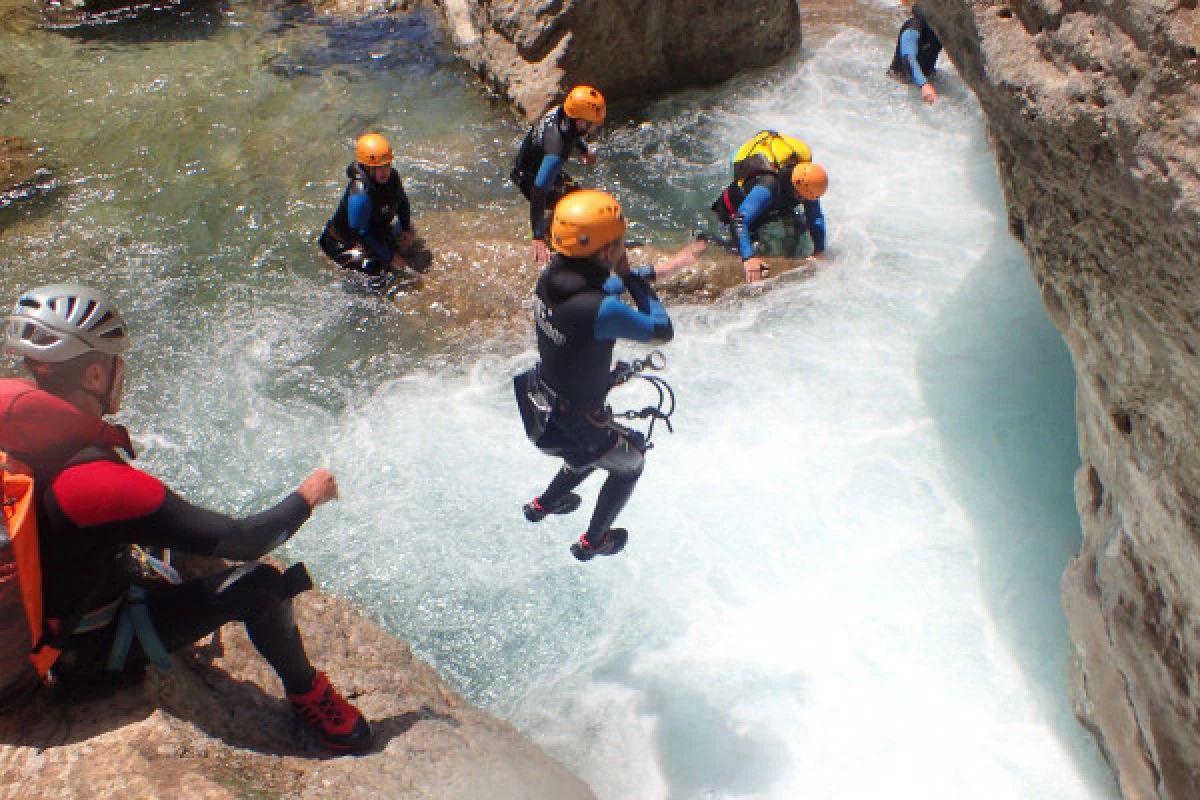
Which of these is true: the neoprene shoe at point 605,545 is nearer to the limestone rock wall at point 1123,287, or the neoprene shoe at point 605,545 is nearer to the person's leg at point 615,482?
the person's leg at point 615,482

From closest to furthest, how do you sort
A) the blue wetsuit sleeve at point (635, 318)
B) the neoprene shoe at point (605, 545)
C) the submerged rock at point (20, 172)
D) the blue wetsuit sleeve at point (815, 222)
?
the blue wetsuit sleeve at point (635, 318) → the neoprene shoe at point (605, 545) → the blue wetsuit sleeve at point (815, 222) → the submerged rock at point (20, 172)

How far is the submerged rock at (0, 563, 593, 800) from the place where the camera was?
2.78 meters

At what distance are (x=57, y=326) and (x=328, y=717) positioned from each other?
5.65 feet

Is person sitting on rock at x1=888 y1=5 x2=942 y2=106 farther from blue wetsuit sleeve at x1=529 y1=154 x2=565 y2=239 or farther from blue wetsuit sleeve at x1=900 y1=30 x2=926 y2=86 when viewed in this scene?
blue wetsuit sleeve at x1=529 y1=154 x2=565 y2=239

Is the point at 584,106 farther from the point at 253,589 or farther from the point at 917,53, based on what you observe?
the point at 917,53

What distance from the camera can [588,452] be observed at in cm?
427

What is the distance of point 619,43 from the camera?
10.2 meters

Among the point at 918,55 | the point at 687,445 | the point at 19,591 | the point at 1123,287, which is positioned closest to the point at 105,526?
the point at 19,591

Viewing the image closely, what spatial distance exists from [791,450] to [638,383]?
140 cm

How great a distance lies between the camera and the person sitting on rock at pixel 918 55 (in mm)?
10438

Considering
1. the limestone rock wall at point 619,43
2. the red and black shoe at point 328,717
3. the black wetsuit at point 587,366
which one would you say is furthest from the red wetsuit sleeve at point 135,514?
the limestone rock wall at point 619,43

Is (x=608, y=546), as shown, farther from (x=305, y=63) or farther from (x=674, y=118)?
(x=305, y=63)

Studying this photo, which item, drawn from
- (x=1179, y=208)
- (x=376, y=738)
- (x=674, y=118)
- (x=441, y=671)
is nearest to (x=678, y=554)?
(x=441, y=671)

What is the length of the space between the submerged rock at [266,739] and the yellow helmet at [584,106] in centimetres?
456
